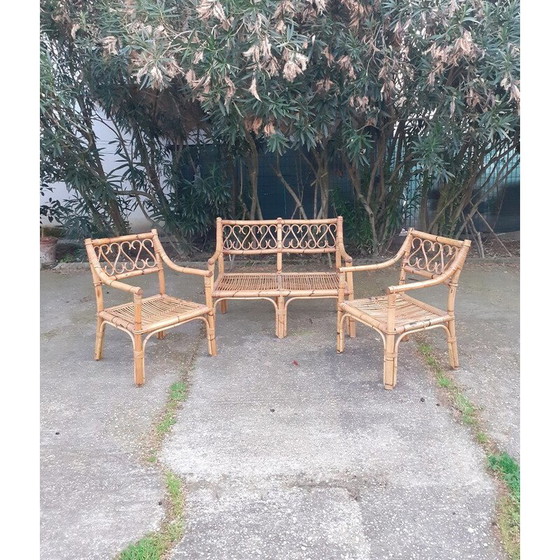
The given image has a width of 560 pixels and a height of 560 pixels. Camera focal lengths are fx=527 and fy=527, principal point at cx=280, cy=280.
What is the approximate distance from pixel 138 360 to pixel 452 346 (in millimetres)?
1838

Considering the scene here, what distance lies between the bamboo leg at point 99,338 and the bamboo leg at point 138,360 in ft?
1.37

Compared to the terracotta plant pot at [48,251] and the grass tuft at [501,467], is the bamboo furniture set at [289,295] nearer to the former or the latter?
the grass tuft at [501,467]

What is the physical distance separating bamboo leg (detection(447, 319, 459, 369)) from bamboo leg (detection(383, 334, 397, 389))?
436mm

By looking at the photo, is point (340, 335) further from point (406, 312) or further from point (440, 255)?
point (440, 255)

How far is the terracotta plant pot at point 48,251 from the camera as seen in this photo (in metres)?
6.06

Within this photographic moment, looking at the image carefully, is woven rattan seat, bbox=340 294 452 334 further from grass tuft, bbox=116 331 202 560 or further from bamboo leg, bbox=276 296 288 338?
grass tuft, bbox=116 331 202 560

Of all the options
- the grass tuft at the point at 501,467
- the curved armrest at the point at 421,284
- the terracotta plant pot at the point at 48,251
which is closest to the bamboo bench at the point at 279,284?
the curved armrest at the point at 421,284

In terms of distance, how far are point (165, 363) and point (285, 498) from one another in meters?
1.52

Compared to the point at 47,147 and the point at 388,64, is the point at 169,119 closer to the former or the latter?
the point at 47,147

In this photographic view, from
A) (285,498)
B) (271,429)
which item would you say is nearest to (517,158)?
(271,429)

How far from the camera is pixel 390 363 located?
2.90 m

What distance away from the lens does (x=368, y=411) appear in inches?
107

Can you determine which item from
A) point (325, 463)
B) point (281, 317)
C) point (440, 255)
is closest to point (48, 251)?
point (281, 317)

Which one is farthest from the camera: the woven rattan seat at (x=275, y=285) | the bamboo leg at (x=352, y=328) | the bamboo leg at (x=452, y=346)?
the bamboo leg at (x=352, y=328)
